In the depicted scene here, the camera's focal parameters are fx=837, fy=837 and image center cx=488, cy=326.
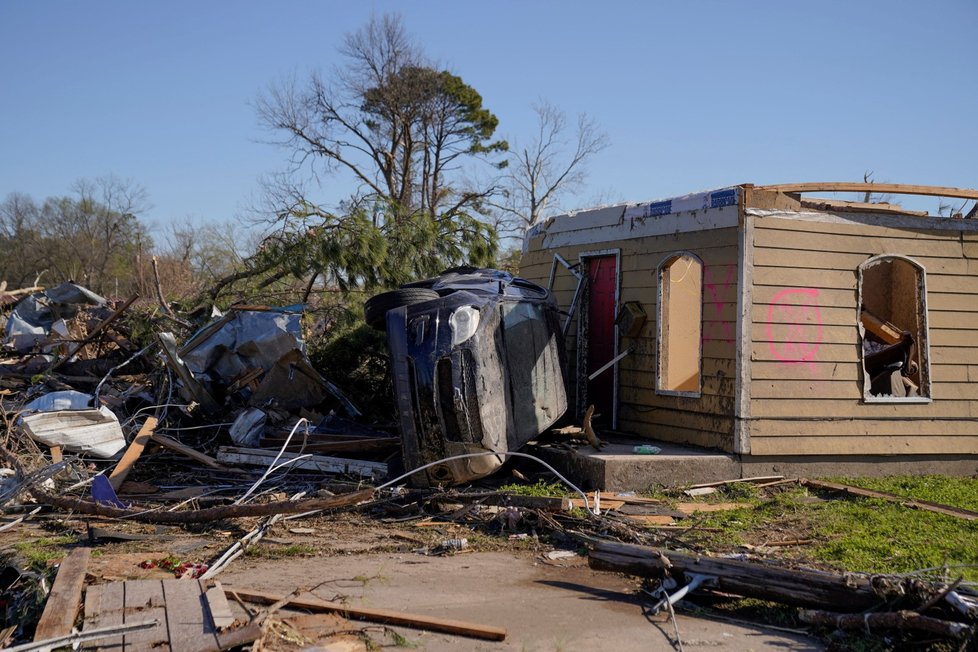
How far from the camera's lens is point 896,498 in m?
8.73

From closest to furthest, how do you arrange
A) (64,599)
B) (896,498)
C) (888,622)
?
(888,622) < (64,599) < (896,498)

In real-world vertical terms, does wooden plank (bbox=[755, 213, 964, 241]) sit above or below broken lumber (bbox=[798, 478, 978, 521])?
above

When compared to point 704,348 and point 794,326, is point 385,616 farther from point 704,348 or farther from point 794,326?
point 794,326

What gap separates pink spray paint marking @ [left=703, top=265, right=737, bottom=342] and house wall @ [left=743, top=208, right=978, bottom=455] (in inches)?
9.7

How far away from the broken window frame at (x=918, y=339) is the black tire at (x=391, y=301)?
17.0ft

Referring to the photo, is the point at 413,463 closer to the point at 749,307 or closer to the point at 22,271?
the point at 749,307

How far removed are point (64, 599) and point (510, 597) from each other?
2.85 m

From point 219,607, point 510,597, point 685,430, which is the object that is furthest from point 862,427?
point 219,607

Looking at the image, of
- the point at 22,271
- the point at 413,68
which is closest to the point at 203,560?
the point at 413,68

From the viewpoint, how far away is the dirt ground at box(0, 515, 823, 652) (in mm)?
4941

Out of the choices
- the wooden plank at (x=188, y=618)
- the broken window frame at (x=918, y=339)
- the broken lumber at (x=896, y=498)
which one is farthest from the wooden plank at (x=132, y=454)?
the broken window frame at (x=918, y=339)

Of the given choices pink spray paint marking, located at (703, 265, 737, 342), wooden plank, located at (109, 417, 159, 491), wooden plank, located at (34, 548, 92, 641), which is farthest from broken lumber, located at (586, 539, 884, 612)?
wooden plank, located at (109, 417, 159, 491)

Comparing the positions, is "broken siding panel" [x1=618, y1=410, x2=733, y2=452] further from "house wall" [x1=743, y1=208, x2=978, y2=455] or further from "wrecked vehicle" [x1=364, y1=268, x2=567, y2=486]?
"wrecked vehicle" [x1=364, y1=268, x2=567, y2=486]

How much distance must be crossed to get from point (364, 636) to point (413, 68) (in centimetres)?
3115
